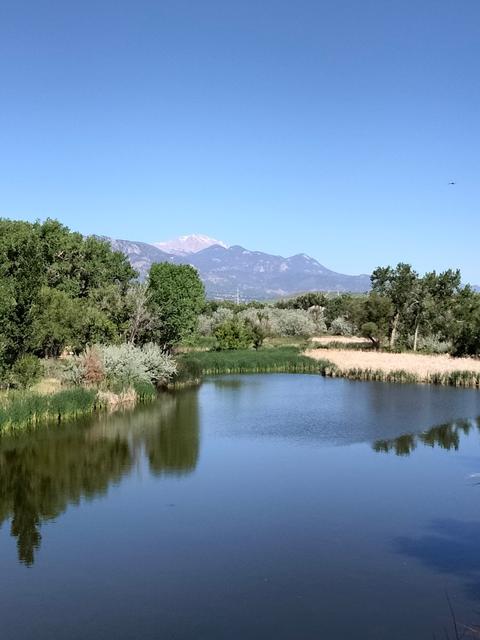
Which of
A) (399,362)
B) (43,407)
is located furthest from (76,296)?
(399,362)

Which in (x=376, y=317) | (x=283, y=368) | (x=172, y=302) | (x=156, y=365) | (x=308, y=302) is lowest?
(x=283, y=368)

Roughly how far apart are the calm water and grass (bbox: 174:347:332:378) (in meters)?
21.4

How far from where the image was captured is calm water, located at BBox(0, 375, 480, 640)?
11.8m

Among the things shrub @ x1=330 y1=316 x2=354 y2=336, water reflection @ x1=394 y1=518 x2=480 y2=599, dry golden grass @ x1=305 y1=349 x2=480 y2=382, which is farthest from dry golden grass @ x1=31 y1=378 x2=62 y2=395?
shrub @ x1=330 y1=316 x2=354 y2=336

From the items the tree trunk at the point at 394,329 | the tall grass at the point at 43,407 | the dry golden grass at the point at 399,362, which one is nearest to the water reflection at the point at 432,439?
the tall grass at the point at 43,407

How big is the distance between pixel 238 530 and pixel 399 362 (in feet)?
122

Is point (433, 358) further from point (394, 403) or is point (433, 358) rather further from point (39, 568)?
point (39, 568)

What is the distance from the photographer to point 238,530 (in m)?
16.3

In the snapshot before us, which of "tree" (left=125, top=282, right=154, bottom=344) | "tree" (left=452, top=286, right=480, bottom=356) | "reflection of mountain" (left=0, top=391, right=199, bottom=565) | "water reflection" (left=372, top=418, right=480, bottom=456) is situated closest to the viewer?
"reflection of mountain" (left=0, top=391, right=199, bottom=565)

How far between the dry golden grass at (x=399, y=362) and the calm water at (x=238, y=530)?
16858 millimetres

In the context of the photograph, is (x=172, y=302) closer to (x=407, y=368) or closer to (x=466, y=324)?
(x=407, y=368)

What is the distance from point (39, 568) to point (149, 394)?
909 inches

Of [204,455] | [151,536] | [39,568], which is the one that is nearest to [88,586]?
[39,568]

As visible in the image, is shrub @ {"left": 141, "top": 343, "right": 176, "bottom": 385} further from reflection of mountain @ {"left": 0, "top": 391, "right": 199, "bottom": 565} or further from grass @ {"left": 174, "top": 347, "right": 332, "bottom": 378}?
grass @ {"left": 174, "top": 347, "right": 332, "bottom": 378}
